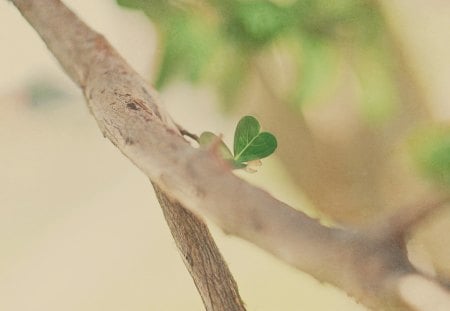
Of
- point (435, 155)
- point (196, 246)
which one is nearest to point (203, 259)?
point (196, 246)

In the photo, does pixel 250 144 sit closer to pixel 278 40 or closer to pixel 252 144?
pixel 252 144

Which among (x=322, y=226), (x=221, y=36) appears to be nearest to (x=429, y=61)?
(x=221, y=36)

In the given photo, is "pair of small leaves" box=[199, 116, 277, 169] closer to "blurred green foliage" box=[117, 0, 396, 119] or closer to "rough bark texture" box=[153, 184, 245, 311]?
"rough bark texture" box=[153, 184, 245, 311]

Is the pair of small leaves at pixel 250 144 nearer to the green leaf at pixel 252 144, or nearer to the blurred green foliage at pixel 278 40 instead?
the green leaf at pixel 252 144

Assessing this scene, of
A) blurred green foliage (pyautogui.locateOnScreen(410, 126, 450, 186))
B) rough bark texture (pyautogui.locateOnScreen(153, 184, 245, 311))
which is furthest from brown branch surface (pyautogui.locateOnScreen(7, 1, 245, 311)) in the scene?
blurred green foliage (pyautogui.locateOnScreen(410, 126, 450, 186))

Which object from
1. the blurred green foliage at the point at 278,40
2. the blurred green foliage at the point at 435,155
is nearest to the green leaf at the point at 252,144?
the blurred green foliage at the point at 435,155

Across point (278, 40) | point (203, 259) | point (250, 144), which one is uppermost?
point (278, 40)
